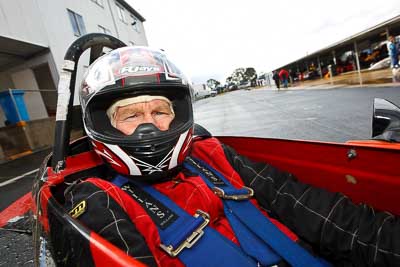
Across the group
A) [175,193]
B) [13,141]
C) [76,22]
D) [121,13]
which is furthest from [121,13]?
[175,193]

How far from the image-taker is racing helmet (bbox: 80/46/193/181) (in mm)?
1168

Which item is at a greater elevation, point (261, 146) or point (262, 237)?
point (261, 146)

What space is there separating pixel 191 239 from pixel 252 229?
29 cm

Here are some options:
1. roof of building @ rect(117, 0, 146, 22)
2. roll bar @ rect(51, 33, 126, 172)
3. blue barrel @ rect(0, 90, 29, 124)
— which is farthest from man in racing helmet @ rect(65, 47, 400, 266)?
roof of building @ rect(117, 0, 146, 22)

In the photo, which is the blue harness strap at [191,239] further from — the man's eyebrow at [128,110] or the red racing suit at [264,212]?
the man's eyebrow at [128,110]

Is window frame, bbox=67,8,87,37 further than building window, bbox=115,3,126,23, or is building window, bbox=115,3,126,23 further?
building window, bbox=115,3,126,23

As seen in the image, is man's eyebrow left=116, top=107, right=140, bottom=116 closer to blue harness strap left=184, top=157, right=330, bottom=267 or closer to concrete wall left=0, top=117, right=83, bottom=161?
blue harness strap left=184, top=157, right=330, bottom=267

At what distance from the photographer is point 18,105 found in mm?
7875

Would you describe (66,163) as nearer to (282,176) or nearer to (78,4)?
(282,176)

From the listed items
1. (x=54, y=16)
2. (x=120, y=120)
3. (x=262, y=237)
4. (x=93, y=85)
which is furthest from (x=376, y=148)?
(x=54, y=16)

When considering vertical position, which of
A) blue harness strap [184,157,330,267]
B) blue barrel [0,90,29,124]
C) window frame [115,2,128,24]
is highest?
window frame [115,2,128,24]

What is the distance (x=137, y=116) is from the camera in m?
1.30

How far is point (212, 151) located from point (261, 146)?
1.09 feet

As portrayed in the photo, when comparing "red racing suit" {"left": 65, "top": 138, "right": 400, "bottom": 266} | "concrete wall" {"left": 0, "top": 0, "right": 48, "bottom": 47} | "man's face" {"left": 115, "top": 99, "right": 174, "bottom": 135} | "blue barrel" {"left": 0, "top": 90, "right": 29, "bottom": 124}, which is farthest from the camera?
"concrete wall" {"left": 0, "top": 0, "right": 48, "bottom": 47}
